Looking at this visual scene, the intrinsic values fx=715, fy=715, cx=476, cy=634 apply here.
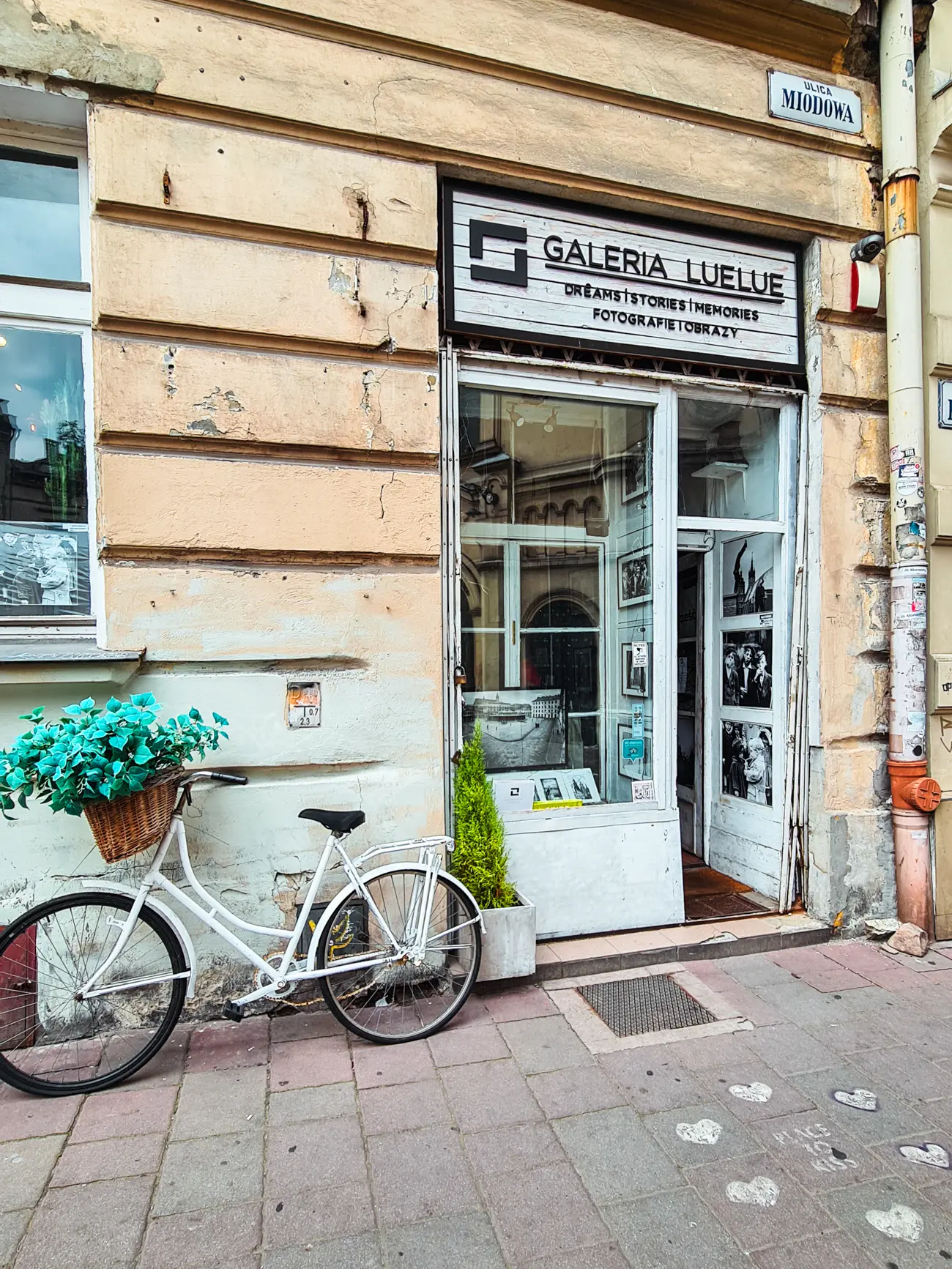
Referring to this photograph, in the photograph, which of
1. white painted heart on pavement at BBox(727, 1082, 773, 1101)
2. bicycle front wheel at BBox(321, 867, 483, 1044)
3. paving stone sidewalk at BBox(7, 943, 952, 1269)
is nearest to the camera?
paving stone sidewalk at BBox(7, 943, 952, 1269)

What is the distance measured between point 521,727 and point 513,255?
2723mm

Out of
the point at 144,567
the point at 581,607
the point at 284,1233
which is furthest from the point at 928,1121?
the point at 144,567

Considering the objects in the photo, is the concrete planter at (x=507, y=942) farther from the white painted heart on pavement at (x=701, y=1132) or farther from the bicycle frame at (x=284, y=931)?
the white painted heart on pavement at (x=701, y=1132)

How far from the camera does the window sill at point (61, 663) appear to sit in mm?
2957

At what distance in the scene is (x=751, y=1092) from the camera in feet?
8.87

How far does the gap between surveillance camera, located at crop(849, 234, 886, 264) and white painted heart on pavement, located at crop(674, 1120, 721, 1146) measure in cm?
460

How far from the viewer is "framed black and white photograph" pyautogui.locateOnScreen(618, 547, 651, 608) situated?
4434 millimetres

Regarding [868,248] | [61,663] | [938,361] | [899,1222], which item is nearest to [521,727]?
[61,663]

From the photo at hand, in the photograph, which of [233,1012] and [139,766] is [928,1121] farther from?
[139,766]

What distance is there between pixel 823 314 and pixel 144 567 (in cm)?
408

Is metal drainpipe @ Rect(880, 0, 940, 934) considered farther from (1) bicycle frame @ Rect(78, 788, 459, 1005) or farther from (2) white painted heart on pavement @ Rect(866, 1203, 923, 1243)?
(1) bicycle frame @ Rect(78, 788, 459, 1005)

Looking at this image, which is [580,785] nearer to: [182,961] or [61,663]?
[182,961]

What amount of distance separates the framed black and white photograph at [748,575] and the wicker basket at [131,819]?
147 inches

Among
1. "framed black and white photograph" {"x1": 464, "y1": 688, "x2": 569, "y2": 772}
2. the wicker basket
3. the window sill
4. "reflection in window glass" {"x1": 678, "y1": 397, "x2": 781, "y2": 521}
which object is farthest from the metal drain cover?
"reflection in window glass" {"x1": 678, "y1": 397, "x2": 781, "y2": 521}
